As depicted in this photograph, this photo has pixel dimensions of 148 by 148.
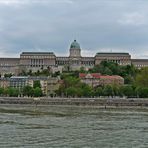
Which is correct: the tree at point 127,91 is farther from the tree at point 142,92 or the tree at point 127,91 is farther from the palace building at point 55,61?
the palace building at point 55,61

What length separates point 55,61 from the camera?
15850cm

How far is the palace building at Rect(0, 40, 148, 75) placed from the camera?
507 feet

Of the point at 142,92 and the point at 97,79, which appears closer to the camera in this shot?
the point at 142,92

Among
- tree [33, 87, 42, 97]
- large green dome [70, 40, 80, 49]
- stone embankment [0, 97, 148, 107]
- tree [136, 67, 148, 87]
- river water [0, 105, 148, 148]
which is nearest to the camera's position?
river water [0, 105, 148, 148]

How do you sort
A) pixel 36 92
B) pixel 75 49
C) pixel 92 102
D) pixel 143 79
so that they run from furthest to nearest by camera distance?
pixel 75 49
pixel 143 79
pixel 36 92
pixel 92 102

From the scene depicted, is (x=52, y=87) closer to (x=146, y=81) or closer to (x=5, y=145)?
(x=146, y=81)

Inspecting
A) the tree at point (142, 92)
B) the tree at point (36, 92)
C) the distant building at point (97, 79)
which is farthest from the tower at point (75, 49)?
the tree at point (142, 92)

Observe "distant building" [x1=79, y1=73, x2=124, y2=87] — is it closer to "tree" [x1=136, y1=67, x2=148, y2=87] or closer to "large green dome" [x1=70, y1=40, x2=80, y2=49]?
"tree" [x1=136, y1=67, x2=148, y2=87]

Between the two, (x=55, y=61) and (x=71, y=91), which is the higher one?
(x=55, y=61)

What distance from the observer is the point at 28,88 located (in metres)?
98.6

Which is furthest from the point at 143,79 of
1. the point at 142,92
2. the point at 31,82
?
the point at 31,82

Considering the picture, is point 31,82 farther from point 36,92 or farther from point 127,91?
point 127,91

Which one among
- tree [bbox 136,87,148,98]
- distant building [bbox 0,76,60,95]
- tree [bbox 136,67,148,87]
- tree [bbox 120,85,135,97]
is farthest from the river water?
distant building [bbox 0,76,60,95]

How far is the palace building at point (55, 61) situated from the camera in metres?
155
